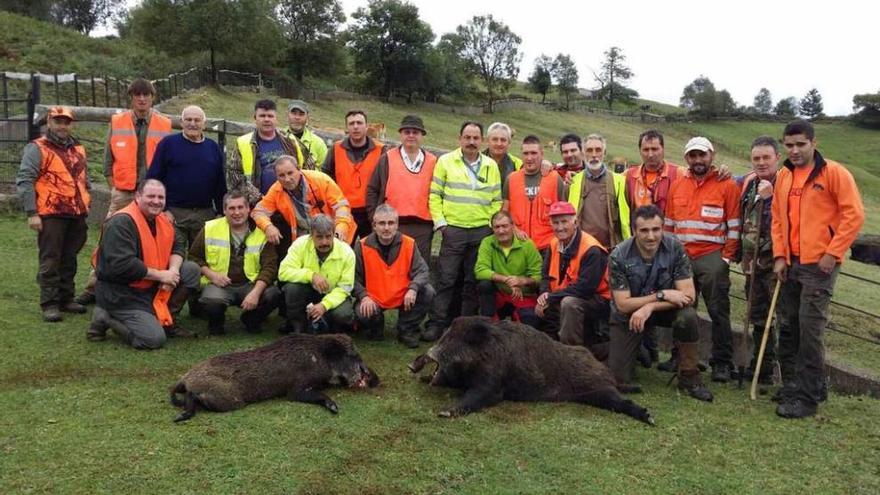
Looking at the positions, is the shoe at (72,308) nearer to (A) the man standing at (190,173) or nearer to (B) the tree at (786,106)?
(A) the man standing at (190,173)

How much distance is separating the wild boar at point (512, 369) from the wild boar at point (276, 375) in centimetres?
56

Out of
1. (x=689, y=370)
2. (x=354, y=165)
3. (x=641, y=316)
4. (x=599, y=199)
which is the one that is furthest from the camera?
(x=354, y=165)

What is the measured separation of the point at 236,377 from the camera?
16.1ft

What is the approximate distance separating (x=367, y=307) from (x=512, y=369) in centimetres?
174

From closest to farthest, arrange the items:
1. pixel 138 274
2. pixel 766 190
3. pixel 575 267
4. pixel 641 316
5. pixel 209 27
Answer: pixel 641 316 → pixel 138 274 → pixel 766 190 → pixel 575 267 → pixel 209 27

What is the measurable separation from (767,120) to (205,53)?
58421 mm

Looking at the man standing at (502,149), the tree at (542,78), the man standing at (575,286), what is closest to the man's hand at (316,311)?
the man standing at (575,286)

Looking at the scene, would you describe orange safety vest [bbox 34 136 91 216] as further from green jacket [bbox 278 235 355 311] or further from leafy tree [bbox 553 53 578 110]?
leafy tree [bbox 553 53 578 110]

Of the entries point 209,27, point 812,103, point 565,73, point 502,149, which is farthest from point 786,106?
point 502,149

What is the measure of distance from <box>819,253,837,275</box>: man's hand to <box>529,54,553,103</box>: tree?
69.1 metres

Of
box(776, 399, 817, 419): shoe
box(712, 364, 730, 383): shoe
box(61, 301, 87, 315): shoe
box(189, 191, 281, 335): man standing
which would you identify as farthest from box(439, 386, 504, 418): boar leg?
box(61, 301, 87, 315): shoe

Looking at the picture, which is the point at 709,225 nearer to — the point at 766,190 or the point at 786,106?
the point at 766,190

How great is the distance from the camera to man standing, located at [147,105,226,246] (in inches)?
272

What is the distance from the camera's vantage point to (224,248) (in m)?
6.72
